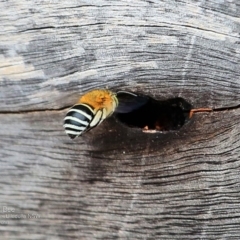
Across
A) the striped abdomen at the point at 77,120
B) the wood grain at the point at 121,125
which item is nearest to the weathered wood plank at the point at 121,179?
the wood grain at the point at 121,125

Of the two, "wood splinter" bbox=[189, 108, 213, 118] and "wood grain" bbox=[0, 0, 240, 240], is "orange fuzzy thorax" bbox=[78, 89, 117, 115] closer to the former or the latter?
"wood grain" bbox=[0, 0, 240, 240]

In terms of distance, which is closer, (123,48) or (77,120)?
(77,120)

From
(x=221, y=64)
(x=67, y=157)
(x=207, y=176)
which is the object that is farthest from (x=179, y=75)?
(x=67, y=157)

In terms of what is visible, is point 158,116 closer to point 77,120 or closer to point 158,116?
point 158,116

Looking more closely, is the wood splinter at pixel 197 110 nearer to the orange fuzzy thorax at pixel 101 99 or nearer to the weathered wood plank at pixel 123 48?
the weathered wood plank at pixel 123 48

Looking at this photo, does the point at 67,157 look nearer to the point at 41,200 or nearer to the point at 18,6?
the point at 41,200

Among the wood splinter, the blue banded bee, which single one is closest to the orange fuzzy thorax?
the blue banded bee

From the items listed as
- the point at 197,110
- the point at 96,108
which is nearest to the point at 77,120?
the point at 96,108
